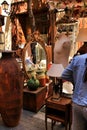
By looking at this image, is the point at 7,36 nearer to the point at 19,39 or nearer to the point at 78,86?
the point at 19,39

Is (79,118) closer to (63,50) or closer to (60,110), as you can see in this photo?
(60,110)

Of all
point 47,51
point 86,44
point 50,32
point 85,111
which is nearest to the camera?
point 85,111

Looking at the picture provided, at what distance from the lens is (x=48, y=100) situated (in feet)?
8.20

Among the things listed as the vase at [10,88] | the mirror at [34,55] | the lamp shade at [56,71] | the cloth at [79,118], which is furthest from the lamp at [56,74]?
the mirror at [34,55]

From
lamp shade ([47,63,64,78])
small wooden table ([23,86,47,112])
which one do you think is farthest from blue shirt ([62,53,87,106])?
small wooden table ([23,86,47,112])

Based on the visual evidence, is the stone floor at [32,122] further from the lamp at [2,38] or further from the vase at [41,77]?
the lamp at [2,38]

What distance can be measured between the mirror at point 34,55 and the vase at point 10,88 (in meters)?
1.32

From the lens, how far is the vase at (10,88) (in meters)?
2.61

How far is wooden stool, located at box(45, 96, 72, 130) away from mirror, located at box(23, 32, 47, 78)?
5.29 feet

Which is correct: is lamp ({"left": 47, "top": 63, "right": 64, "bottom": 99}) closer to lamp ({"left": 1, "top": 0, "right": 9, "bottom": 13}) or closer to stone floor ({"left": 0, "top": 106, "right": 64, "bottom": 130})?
stone floor ({"left": 0, "top": 106, "right": 64, "bottom": 130})

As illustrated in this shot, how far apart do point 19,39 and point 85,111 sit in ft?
14.7

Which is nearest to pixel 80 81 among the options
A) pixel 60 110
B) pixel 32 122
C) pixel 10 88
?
pixel 60 110

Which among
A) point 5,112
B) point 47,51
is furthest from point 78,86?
point 47,51

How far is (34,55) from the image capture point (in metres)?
4.35
